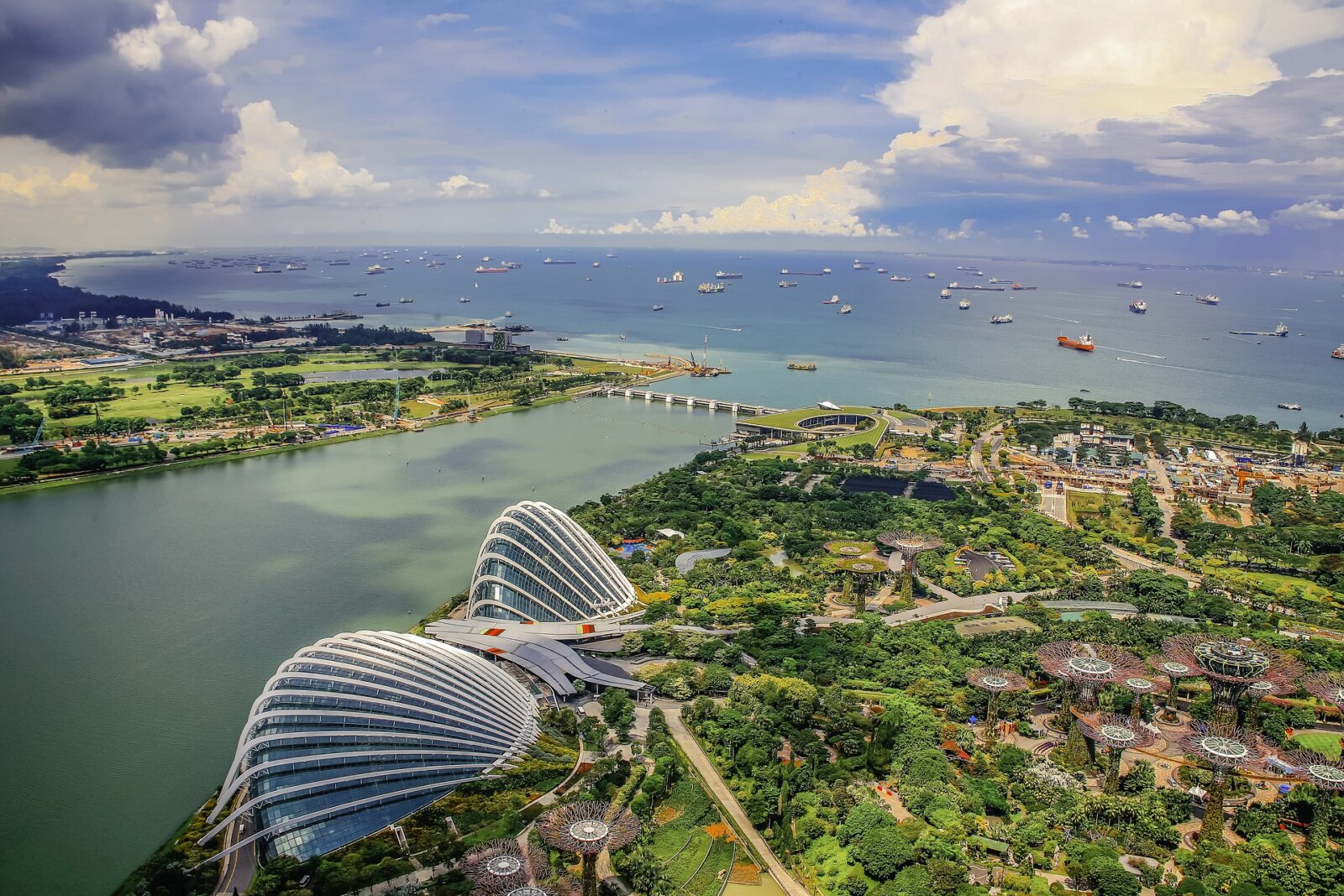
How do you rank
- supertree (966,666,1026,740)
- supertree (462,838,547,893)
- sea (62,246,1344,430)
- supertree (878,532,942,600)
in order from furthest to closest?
sea (62,246,1344,430) → supertree (878,532,942,600) → supertree (966,666,1026,740) → supertree (462,838,547,893)

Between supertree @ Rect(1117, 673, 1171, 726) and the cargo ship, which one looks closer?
supertree @ Rect(1117, 673, 1171, 726)

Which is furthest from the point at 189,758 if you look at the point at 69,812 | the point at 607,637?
the point at 607,637

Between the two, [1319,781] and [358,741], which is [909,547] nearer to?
[1319,781]

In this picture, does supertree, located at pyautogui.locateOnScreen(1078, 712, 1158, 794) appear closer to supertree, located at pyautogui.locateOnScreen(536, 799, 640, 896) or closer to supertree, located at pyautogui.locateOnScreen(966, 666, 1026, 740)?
supertree, located at pyautogui.locateOnScreen(966, 666, 1026, 740)

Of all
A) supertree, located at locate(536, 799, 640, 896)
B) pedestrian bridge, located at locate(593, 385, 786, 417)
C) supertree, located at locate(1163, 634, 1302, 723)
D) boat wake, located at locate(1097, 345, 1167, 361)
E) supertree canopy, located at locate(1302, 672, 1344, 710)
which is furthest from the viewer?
boat wake, located at locate(1097, 345, 1167, 361)

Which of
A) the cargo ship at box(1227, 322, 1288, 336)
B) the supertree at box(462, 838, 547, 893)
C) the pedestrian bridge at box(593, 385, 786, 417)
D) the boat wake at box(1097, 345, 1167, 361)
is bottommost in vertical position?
the supertree at box(462, 838, 547, 893)

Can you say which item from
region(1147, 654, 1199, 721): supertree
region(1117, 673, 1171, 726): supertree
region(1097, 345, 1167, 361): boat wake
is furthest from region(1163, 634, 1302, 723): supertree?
region(1097, 345, 1167, 361): boat wake

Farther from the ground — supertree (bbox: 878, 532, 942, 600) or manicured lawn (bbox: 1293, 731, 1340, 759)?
supertree (bbox: 878, 532, 942, 600)
